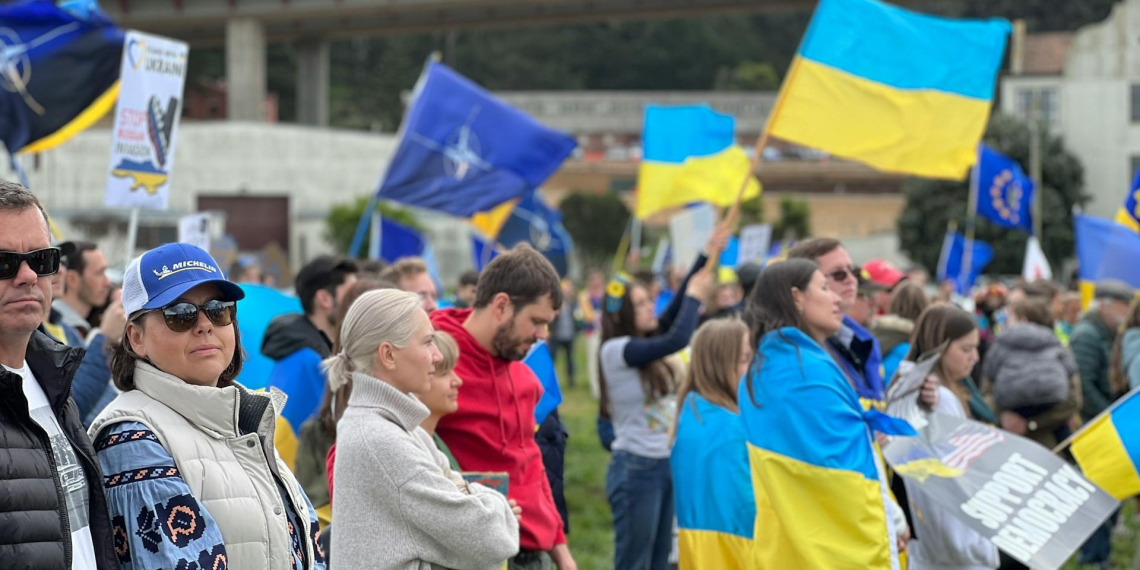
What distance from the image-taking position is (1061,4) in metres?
68.4

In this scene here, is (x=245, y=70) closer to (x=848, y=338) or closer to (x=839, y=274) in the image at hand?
(x=839, y=274)

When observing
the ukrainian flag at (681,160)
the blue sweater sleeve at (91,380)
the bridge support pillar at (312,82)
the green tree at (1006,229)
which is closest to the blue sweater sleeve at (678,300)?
the blue sweater sleeve at (91,380)

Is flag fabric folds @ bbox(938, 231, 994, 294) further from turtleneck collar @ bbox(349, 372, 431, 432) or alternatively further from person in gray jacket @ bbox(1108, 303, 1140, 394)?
turtleneck collar @ bbox(349, 372, 431, 432)

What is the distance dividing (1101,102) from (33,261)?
5306cm

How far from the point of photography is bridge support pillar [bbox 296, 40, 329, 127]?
52.0 meters

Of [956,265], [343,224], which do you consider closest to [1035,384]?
[956,265]

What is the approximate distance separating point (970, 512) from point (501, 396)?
2091 millimetres

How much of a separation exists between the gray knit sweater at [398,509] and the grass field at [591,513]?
4694 millimetres

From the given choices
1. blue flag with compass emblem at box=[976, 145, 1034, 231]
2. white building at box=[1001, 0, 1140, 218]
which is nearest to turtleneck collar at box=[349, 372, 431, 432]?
blue flag with compass emblem at box=[976, 145, 1034, 231]

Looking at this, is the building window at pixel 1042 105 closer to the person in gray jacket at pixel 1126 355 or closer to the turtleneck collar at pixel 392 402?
the person in gray jacket at pixel 1126 355

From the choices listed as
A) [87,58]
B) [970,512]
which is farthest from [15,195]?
[87,58]

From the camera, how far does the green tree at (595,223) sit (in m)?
54.7

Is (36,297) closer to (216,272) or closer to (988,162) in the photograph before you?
(216,272)

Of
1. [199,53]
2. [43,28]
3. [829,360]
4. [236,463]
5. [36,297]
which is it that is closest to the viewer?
[36,297]
